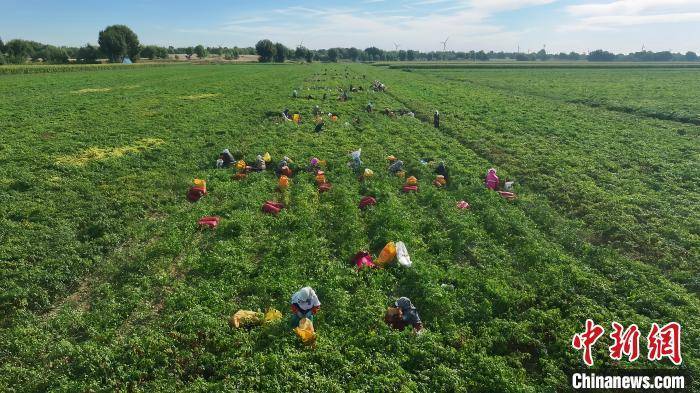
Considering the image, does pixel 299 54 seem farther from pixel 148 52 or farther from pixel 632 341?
pixel 632 341

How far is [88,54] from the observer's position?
→ 127 metres

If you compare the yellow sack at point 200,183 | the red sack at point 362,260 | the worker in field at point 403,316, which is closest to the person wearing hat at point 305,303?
the worker in field at point 403,316

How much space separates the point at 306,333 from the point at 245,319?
1.40 meters

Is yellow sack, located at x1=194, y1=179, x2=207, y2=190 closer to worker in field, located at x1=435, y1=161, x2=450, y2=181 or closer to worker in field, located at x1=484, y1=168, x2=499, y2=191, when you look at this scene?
worker in field, located at x1=435, y1=161, x2=450, y2=181

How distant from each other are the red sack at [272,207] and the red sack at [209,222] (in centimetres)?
146

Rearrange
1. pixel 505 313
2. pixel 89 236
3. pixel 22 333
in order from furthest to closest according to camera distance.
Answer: pixel 89 236, pixel 505 313, pixel 22 333

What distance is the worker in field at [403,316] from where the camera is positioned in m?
7.82

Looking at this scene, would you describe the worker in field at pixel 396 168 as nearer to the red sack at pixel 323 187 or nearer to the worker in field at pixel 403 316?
the red sack at pixel 323 187

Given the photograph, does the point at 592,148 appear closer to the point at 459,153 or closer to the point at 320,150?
the point at 459,153

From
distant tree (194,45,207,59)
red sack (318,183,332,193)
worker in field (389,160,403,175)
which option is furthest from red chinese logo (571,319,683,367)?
distant tree (194,45,207,59)

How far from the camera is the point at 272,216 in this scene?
41.2 feet

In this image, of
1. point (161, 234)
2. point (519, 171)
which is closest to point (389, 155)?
point (519, 171)

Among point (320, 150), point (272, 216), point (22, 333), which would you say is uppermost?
point (320, 150)

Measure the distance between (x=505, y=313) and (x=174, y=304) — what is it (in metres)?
6.81
